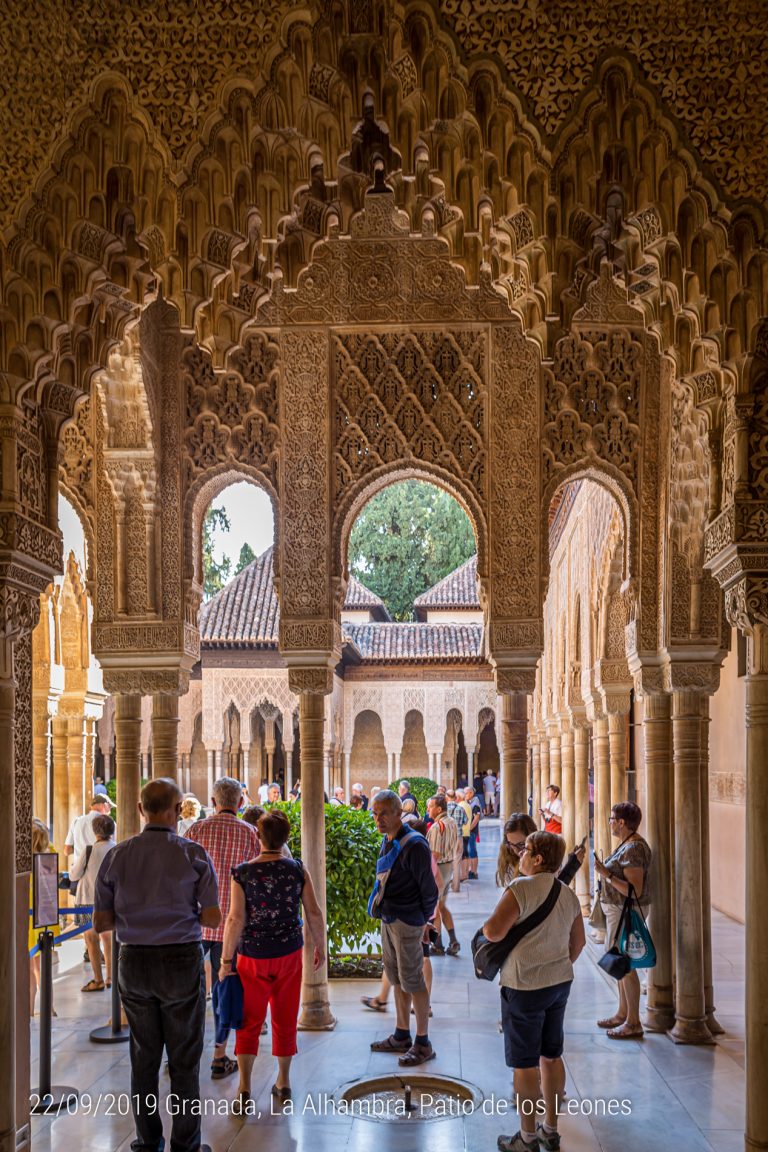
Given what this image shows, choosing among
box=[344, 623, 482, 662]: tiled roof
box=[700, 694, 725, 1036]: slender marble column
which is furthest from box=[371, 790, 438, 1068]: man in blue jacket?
box=[344, 623, 482, 662]: tiled roof

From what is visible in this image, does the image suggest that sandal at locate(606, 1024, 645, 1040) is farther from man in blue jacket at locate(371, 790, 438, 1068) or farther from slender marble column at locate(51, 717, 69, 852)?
slender marble column at locate(51, 717, 69, 852)

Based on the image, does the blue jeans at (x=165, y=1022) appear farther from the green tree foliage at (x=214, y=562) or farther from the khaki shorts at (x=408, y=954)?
the green tree foliage at (x=214, y=562)

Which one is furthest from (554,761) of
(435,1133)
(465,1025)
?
(435,1133)

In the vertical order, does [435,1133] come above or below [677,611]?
below

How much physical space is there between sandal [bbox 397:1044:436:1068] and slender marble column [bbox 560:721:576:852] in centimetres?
737

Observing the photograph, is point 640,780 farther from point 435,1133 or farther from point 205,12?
point 205,12

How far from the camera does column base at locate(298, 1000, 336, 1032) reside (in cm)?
782

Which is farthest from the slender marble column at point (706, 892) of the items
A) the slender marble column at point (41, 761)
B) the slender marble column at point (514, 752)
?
the slender marble column at point (41, 761)

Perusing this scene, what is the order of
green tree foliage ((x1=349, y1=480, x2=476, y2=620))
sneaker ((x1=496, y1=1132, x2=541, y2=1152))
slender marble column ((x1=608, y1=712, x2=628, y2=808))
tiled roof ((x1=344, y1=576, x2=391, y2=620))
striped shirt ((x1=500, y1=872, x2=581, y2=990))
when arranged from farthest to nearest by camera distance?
green tree foliage ((x1=349, y1=480, x2=476, y2=620))
tiled roof ((x1=344, y1=576, x2=391, y2=620))
slender marble column ((x1=608, y1=712, x2=628, y2=808))
sneaker ((x1=496, y1=1132, x2=541, y2=1152))
striped shirt ((x1=500, y1=872, x2=581, y2=990))

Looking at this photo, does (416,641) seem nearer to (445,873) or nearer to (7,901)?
(445,873)

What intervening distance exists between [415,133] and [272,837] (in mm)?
3285

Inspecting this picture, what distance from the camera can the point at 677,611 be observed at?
7828mm

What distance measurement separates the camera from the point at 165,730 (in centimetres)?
843

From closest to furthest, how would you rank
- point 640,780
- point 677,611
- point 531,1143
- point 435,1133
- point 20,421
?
point 20,421 < point 531,1143 < point 435,1133 < point 677,611 < point 640,780
